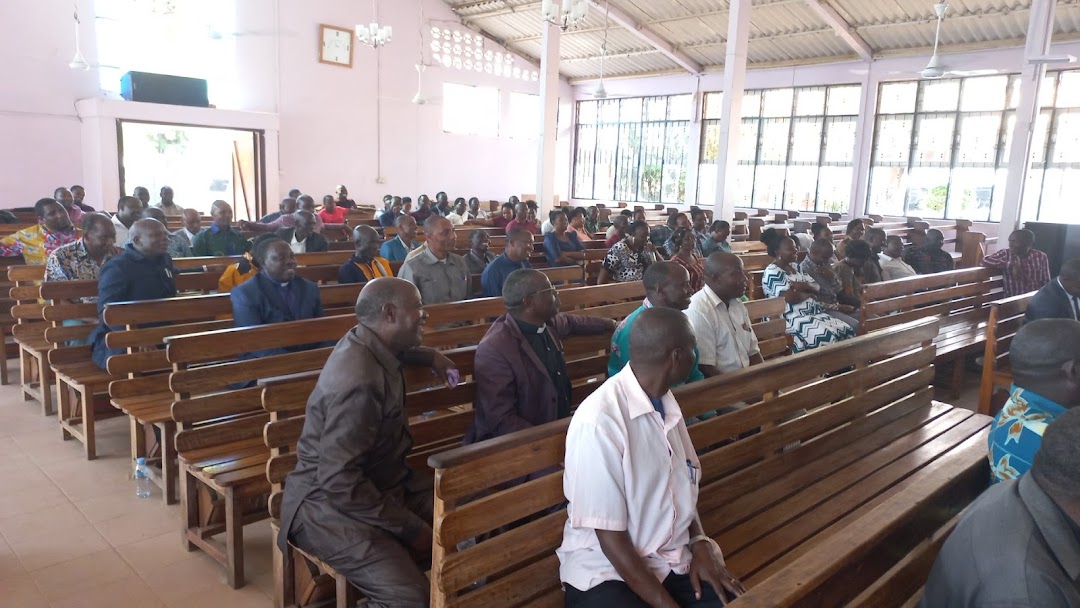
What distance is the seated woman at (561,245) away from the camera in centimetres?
704

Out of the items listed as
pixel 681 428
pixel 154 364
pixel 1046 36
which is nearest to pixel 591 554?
pixel 681 428

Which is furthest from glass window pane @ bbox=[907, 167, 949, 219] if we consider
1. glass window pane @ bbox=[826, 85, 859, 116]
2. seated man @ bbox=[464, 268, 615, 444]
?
seated man @ bbox=[464, 268, 615, 444]

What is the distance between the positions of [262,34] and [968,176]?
1427cm

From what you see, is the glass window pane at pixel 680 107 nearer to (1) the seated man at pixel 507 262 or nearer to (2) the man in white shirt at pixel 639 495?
(1) the seated man at pixel 507 262

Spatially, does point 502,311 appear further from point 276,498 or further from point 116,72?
point 116,72

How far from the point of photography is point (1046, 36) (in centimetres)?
1012

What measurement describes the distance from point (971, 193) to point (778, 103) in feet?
15.1

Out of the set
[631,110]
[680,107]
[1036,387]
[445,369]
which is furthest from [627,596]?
[631,110]

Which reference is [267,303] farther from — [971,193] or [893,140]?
[893,140]

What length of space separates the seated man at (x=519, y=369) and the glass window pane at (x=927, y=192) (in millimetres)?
14287

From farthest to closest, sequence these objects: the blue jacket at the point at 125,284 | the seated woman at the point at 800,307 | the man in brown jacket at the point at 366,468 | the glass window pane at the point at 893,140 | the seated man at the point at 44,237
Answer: the glass window pane at the point at 893,140 < the seated man at the point at 44,237 < the seated woman at the point at 800,307 < the blue jacket at the point at 125,284 < the man in brown jacket at the point at 366,468

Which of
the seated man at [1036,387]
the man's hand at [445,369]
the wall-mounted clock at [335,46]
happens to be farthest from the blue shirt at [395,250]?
the wall-mounted clock at [335,46]

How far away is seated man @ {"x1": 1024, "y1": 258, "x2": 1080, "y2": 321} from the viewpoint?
425cm

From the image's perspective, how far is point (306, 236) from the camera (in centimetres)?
633
